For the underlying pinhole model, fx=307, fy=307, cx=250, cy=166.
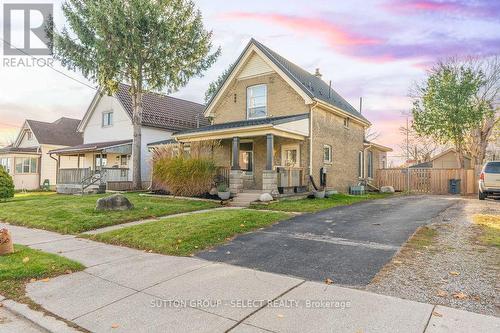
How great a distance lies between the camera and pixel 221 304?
3.83 meters

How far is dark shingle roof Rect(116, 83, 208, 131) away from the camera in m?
25.0

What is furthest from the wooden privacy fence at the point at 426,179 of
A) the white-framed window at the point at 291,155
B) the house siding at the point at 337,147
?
the white-framed window at the point at 291,155

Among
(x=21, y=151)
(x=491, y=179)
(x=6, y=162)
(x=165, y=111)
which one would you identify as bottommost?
(x=491, y=179)

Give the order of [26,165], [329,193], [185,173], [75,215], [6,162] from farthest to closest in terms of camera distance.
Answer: [6,162] < [26,165] < [329,193] < [185,173] < [75,215]

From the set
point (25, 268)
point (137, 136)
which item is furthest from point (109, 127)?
point (25, 268)

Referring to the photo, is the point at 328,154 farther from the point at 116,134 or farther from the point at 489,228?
the point at 116,134

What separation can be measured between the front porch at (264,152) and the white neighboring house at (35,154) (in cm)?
2067

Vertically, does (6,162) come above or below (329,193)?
above

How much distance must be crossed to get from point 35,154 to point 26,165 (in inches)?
51.0

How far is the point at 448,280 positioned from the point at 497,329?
1391 mm

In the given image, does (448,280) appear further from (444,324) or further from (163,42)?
(163,42)

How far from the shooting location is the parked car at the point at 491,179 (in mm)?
15102

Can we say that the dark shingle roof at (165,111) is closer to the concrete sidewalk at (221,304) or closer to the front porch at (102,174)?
the front porch at (102,174)

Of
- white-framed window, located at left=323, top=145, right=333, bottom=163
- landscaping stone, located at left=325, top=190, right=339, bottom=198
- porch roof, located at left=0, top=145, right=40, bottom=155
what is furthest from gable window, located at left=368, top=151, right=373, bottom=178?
porch roof, located at left=0, top=145, right=40, bottom=155
